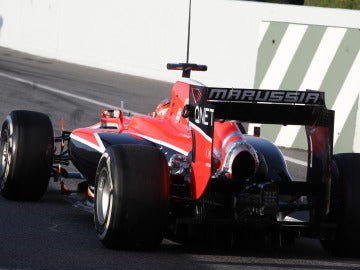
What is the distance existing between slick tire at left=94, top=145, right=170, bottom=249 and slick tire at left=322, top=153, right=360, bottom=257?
4.19ft

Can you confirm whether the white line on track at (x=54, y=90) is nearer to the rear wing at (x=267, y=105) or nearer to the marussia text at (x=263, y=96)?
the rear wing at (x=267, y=105)

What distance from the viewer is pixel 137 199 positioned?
843 centimetres

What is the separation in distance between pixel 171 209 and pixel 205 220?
408 mm

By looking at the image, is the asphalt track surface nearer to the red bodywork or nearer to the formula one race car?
the formula one race car

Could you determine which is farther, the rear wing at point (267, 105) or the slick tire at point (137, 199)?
the rear wing at point (267, 105)

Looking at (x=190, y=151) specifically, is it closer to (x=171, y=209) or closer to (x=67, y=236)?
(x=171, y=209)

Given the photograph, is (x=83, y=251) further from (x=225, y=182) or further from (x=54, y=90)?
(x=54, y=90)

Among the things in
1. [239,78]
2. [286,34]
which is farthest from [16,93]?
[286,34]

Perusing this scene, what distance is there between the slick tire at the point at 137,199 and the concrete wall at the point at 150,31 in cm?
1066

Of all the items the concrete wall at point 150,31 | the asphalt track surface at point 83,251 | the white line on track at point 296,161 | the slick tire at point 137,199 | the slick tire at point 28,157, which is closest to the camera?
the asphalt track surface at point 83,251

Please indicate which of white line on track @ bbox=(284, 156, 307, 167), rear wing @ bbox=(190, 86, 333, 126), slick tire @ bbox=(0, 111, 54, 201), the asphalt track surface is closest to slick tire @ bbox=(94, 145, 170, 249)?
the asphalt track surface

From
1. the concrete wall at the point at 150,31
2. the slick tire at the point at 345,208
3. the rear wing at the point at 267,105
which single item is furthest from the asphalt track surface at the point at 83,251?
the concrete wall at the point at 150,31

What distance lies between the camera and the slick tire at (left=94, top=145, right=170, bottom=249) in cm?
844

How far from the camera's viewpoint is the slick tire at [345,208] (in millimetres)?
8828
